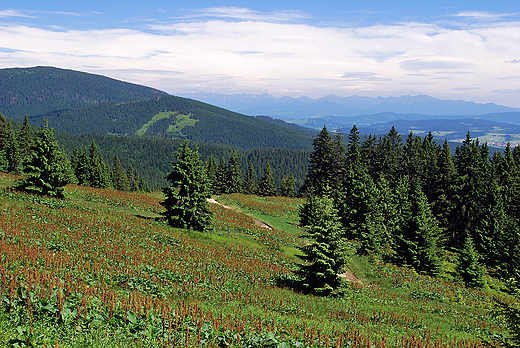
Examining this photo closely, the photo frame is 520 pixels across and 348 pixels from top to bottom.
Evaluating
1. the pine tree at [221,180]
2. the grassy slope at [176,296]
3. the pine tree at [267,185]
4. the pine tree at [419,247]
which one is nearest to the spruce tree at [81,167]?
the pine tree at [221,180]

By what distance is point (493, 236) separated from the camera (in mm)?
51562

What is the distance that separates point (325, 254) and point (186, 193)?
45.7 feet

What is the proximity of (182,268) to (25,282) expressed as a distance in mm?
7898

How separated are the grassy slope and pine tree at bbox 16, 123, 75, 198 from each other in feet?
6.96

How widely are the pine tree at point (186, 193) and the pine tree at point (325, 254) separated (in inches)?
472

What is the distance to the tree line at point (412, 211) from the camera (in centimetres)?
2003

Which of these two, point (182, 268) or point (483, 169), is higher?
point (483, 169)

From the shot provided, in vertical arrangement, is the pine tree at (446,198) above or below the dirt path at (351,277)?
above

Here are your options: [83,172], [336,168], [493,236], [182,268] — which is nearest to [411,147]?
[336,168]

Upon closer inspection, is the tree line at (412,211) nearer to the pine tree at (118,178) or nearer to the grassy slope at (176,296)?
Answer: the grassy slope at (176,296)

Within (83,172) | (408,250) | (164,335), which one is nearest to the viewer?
(164,335)

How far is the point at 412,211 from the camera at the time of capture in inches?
1736

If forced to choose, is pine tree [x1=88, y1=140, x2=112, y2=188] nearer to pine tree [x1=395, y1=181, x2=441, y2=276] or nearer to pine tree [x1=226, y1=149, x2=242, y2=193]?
pine tree [x1=226, y1=149, x2=242, y2=193]

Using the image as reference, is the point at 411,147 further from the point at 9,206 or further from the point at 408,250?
the point at 9,206
